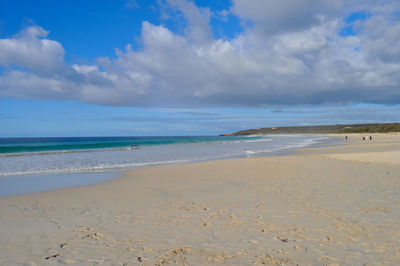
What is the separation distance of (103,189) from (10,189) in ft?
12.9

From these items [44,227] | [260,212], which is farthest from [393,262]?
[44,227]

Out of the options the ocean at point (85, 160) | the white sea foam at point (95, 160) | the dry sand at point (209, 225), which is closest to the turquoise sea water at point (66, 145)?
the ocean at point (85, 160)

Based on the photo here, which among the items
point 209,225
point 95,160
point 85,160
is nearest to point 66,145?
point 85,160

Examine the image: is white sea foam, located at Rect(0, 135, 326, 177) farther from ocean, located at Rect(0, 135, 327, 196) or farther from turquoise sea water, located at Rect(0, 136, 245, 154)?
turquoise sea water, located at Rect(0, 136, 245, 154)

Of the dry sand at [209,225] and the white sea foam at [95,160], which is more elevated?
the dry sand at [209,225]

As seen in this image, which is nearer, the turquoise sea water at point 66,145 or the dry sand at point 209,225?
the dry sand at point 209,225

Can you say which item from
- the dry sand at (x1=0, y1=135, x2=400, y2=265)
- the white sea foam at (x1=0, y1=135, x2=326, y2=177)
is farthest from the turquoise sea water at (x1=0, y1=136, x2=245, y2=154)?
the dry sand at (x1=0, y1=135, x2=400, y2=265)

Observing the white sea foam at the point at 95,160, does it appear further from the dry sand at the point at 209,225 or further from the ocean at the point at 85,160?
the dry sand at the point at 209,225

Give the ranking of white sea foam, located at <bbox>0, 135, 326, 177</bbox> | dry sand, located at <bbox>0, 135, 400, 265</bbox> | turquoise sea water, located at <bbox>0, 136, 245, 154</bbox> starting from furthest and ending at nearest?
1. turquoise sea water, located at <bbox>0, 136, 245, 154</bbox>
2. white sea foam, located at <bbox>0, 135, 326, 177</bbox>
3. dry sand, located at <bbox>0, 135, 400, 265</bbox>

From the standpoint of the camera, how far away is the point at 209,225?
636 cm

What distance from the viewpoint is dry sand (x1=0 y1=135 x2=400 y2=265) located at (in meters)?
4.74

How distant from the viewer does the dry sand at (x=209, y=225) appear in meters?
4.74

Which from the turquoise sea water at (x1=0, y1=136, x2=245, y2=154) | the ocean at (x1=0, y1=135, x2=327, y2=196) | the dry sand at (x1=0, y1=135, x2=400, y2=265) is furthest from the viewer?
the turquoise sea water at (x1=0, y1=136, x2=245, y2=154)

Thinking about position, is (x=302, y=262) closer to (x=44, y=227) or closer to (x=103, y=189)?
(x=44, y=227)
